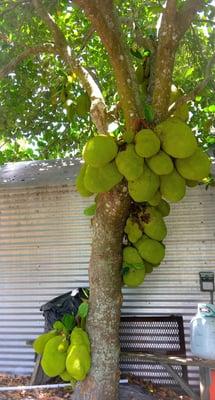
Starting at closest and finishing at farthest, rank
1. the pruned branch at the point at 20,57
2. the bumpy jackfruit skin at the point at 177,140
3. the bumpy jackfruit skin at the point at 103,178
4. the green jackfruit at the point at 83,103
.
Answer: the bumpy jackfruit skin at the point at 177,140 < the bumpy jackfruit skin at the point at 103,178 < the pruned branch at the point at 20,57 < the green jackfruit at the point at 83,103

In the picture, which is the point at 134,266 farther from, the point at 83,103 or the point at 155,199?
the point at 83,103

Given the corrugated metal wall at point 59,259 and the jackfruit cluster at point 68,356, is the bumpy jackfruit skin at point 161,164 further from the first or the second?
the corrugated metal wall at point 59,259

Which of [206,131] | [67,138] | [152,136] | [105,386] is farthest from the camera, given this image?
[67,138]

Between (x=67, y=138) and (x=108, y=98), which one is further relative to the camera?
(x=67, y=138)

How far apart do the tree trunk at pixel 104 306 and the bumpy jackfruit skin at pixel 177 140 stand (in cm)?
54

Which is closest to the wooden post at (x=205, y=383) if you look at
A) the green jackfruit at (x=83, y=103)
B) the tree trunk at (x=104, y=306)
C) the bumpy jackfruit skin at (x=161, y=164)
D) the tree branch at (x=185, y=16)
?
the tree trunk at (x=104, y=306)

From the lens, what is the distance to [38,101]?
4340 millimetres

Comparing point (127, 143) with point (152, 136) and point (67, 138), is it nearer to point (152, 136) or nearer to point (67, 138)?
point (152, 136)

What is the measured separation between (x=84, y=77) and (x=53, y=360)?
1800 millimetres

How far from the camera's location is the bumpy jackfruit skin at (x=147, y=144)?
221 cm

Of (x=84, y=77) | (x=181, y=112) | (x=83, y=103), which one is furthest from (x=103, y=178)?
(x=83, y=103)

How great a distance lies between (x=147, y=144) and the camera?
2.21 meters

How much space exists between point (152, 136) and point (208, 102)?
5.82 feet

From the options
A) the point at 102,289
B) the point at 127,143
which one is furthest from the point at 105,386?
the point at 127,143
